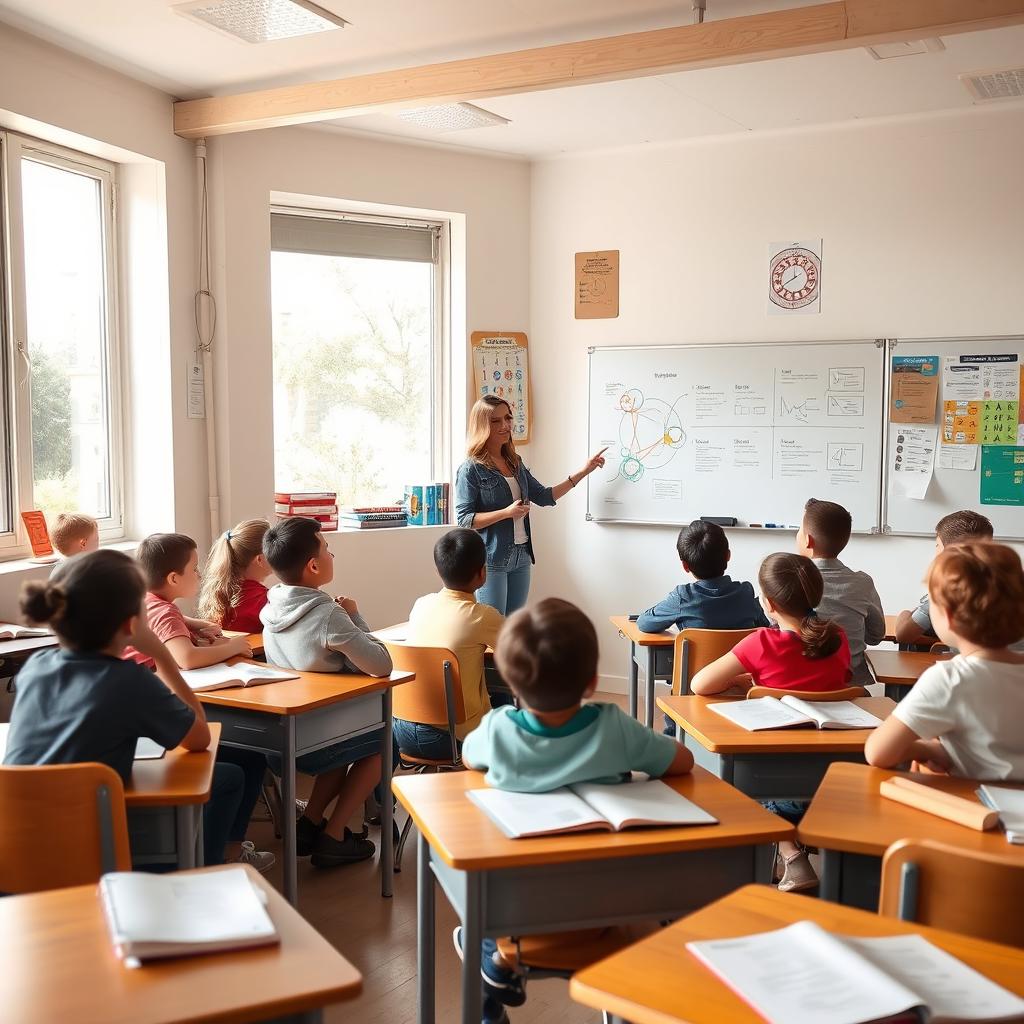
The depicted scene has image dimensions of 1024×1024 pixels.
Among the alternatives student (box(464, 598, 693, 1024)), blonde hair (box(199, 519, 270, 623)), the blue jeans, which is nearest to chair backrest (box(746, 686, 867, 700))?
student (box(464, 598, 693, 1024))

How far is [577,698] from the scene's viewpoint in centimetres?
195

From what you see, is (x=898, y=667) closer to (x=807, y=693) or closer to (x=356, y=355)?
(x=807, y=693)

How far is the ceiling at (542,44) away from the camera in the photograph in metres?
3.83

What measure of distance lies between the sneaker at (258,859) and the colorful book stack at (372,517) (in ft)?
7.59

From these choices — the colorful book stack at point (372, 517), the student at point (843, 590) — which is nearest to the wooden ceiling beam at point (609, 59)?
the student at point (843, 590)

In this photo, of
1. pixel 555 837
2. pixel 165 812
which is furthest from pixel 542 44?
pixel 555 837

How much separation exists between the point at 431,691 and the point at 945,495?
9.84 feet

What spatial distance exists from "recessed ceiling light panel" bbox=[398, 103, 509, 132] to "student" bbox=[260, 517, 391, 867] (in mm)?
2480

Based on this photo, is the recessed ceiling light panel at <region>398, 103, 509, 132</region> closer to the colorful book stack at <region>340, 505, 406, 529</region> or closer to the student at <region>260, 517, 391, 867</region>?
the colorful book stack at <region>340, 505, 406, 529</region>

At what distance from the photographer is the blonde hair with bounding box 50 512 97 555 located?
12.9 feet

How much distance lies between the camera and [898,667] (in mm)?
3354

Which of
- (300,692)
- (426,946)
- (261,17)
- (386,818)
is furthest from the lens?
(261,17)

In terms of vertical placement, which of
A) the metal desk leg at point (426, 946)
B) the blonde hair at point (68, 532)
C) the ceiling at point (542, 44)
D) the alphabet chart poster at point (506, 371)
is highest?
the ceiling at point (542, 44)

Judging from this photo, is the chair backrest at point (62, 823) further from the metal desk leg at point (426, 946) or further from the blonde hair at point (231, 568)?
the blonde hair at point (231, 568)
